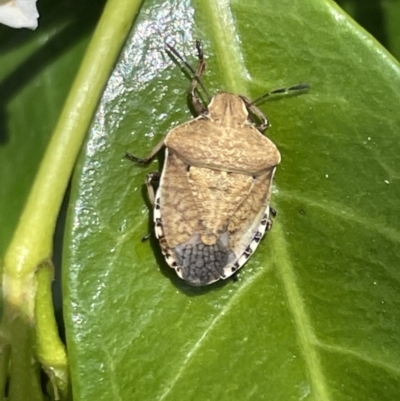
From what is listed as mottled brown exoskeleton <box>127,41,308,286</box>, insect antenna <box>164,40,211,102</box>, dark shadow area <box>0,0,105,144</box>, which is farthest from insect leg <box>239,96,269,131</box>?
dark shadow area <box>0,0,105,144</box>

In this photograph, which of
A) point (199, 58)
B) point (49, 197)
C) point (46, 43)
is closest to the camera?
point (49, 197)

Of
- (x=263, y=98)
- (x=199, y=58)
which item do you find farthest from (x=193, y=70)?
(x=263, y=98)

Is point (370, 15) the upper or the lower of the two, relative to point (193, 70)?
lower

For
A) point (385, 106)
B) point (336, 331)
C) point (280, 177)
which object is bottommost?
point (336, 331)

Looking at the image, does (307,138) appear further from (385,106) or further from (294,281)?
(294,281)

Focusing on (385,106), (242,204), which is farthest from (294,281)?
(385,106)

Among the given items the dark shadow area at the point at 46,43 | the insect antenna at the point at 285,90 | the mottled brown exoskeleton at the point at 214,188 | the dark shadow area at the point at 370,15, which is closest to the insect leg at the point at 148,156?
the mottled brown exoskeleton at the point at 214,188

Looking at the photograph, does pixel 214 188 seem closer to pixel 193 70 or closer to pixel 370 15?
pixel 193 70
